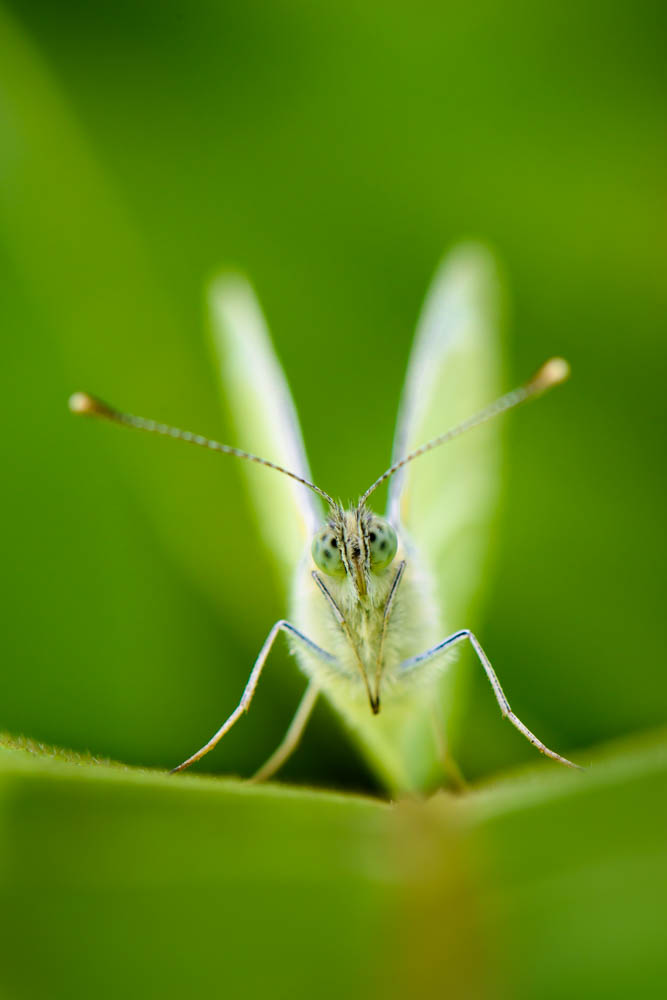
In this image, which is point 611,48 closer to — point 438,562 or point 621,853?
point 438,562

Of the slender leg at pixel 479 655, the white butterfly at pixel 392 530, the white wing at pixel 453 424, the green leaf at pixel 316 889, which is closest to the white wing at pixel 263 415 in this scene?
the white butterfly at pixel 392 530

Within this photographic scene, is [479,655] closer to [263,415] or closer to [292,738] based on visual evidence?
[292,738]

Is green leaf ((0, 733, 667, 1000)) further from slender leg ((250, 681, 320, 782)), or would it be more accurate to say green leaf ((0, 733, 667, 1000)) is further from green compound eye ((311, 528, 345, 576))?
slender leg ((250, 681, 320, 782))

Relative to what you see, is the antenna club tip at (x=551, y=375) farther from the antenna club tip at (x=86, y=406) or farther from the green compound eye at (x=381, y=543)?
the antenna club tip at (x=86, y=406)

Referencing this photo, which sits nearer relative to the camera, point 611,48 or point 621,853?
point 621,853

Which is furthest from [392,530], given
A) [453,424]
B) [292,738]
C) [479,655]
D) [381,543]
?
[453,424]

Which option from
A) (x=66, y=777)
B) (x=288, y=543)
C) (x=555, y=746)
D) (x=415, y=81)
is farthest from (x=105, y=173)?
(x=66, y=777)

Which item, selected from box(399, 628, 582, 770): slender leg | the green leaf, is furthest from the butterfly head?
the green leaf
